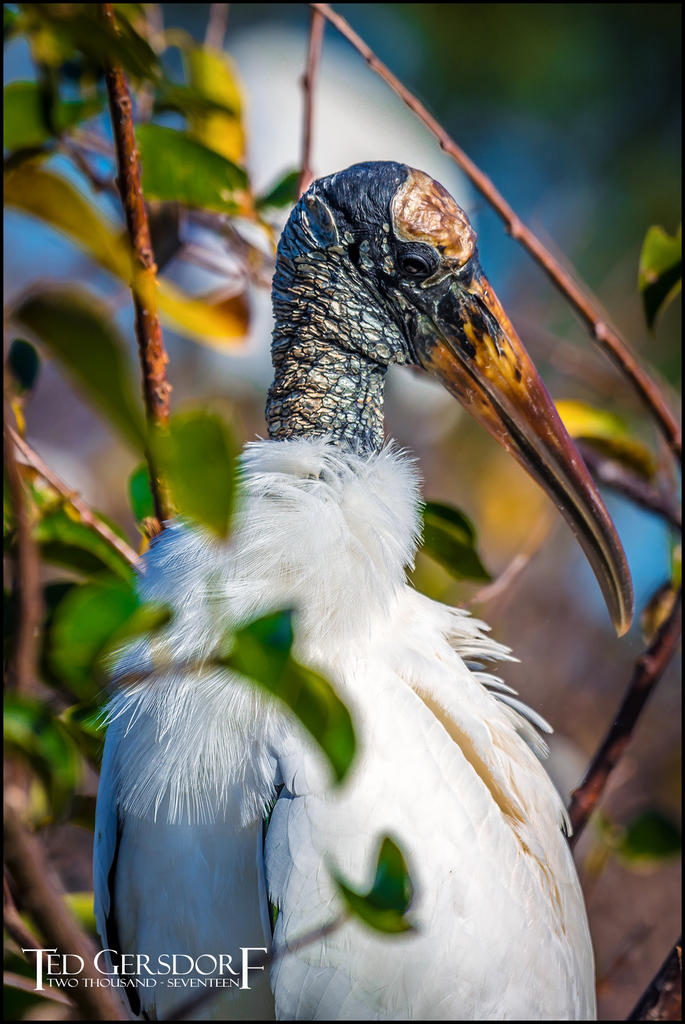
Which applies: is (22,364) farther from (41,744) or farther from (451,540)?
(41,744)

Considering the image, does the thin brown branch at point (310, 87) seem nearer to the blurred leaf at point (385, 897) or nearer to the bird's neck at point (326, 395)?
the bird's neck at point (326, 395)

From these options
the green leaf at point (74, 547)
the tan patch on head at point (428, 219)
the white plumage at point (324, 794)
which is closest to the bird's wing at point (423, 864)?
the white plumage at point (324, 794)

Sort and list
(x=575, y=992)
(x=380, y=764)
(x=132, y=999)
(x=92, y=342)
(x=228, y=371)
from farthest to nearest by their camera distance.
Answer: (x=228, y=371) < (x=132, y=999) < (x=575, y=992) < (x=380, y=764) < (x=92, y=342)

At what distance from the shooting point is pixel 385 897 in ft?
1.98

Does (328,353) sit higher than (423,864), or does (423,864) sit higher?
(328,353)

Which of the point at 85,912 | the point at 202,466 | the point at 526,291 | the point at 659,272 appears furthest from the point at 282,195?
the point at 526,291

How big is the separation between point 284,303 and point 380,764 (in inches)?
25.2

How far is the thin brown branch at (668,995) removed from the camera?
1309 mm

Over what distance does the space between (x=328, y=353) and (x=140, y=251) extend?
0.31 meters

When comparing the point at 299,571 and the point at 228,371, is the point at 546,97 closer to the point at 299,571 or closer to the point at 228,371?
the point at 228,371

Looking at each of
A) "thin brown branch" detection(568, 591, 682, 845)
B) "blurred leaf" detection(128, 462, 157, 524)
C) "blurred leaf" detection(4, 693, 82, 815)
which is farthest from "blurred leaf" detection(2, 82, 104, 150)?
"thin brown branch" detection(568, 591, 682, 845)

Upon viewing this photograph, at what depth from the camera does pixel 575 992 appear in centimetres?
123

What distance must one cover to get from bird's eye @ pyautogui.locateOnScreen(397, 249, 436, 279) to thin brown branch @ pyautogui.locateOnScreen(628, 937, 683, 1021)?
90cm

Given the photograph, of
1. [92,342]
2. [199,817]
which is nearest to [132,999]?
[199,817]
